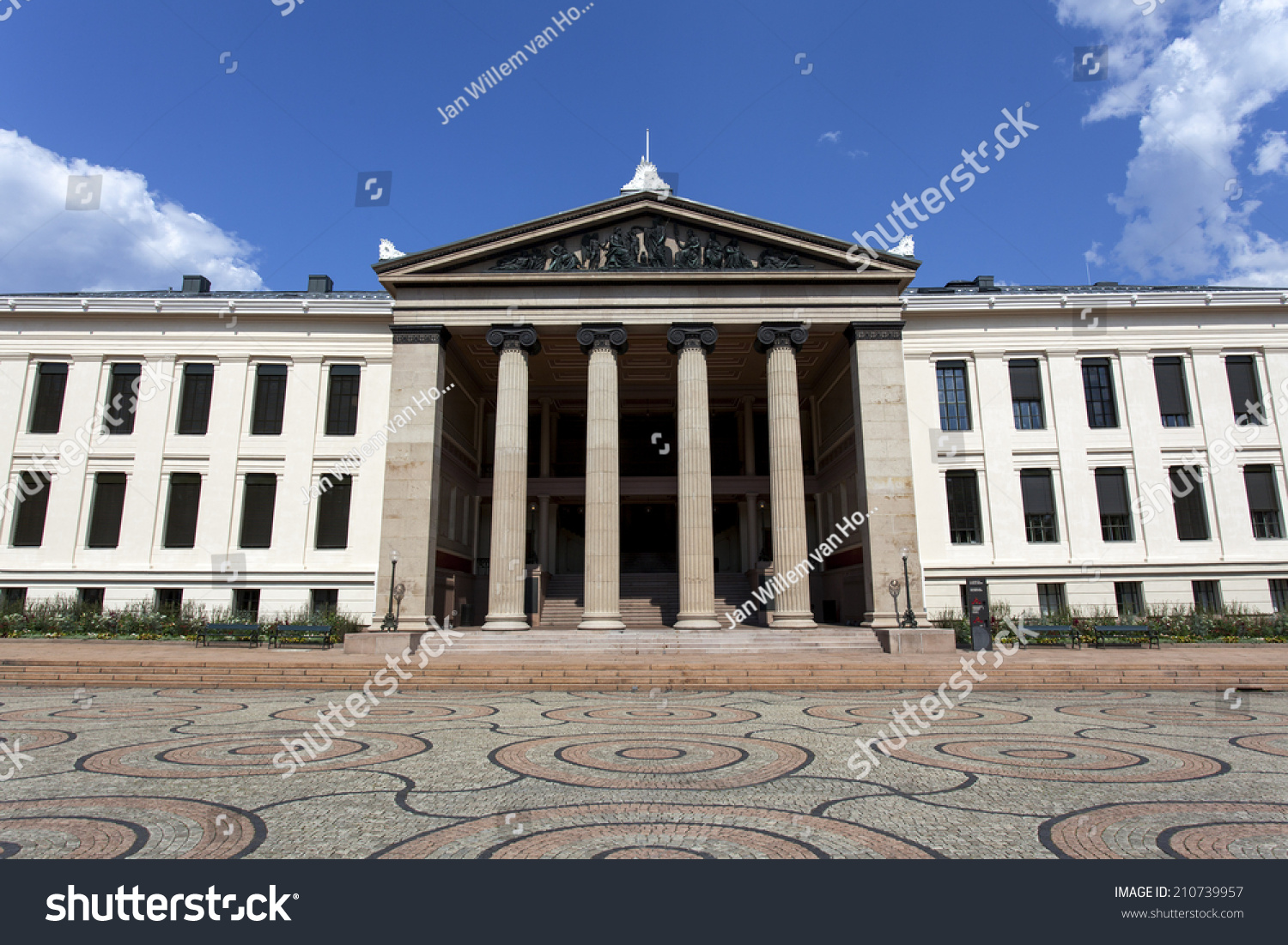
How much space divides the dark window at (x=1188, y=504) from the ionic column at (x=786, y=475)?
1758 cm

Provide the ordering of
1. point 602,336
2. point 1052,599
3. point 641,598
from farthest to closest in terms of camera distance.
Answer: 1. point 641,598
2. point 1052,599
3. point 602,336

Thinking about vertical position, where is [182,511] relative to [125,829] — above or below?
above

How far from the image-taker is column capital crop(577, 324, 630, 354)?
29203 millimetres

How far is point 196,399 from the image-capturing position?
111ft

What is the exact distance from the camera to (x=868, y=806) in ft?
22.0

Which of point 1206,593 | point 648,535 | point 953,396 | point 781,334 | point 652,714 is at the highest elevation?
point 781,334

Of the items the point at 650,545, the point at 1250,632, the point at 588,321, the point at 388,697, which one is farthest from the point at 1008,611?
the point at 388,697

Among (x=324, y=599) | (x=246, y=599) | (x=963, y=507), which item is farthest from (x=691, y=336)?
(x=246, y=599)

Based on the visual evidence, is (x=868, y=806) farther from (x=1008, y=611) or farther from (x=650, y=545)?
(x=650, y=545)

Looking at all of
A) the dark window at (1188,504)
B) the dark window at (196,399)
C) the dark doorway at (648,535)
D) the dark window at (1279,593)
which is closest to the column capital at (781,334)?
the dark doorway at (648,535)

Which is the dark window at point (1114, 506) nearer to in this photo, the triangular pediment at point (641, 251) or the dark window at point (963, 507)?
the dark window at point (963, 507)

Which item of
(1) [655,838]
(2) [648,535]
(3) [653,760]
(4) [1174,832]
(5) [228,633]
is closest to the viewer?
(1) [655,838]

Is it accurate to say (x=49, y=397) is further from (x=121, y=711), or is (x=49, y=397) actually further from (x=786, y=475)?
(x=786, y=475)

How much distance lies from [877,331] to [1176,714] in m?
19.1
